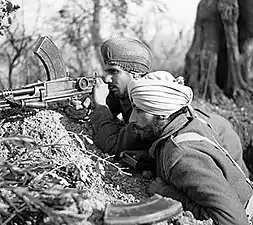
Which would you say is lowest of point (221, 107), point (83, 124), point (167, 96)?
point (221, 107)

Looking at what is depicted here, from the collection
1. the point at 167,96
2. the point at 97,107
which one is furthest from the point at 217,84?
the point at 167,96

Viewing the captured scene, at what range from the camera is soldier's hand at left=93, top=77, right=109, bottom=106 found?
311 cm

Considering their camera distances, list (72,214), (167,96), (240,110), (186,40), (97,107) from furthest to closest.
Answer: (186,40), (240,110), (97,107), (167,96), (72,214)

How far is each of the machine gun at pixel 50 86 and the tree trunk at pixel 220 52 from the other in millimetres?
6166

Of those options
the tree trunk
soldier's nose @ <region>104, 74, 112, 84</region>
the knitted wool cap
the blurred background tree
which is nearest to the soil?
soldier's nose @ <region>104, 74, 112, 84</region>

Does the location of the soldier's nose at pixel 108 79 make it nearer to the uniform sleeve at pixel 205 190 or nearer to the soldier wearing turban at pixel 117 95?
the soldier wearing turban at pixel 117 95

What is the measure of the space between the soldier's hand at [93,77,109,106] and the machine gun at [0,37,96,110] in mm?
45

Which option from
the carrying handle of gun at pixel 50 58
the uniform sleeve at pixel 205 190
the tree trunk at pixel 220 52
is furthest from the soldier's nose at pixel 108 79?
the tree trunk at pixel 220 52

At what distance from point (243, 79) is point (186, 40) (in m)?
3.52

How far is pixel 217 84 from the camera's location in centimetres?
960

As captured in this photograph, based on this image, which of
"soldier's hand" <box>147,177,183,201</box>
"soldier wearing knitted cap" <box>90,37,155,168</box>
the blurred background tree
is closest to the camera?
"soldier's hand" <box>147,177,183,201</box>

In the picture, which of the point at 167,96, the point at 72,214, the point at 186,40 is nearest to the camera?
the point at 72,214

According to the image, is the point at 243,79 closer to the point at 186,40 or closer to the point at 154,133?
the point at 186,40

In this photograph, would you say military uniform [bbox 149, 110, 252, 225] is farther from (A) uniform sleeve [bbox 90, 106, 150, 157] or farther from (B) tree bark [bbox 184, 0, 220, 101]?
(B) tree bark [bbox 184, 0, 220, 101]
